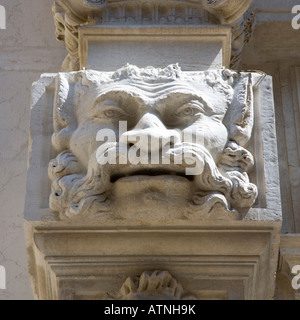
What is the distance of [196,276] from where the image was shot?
12.6 ft

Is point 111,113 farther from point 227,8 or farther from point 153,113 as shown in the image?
point 227,8

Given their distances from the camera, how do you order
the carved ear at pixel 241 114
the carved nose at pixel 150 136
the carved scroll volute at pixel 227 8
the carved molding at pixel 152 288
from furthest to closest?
the carved scroll volute at pixel 227 8
the carved ear at pixel 241 114
the carved molding at pixel 152 288
the carved nose at pixel 150 136

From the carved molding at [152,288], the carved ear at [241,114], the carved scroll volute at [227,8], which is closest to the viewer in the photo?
the carved molding at [152,288]

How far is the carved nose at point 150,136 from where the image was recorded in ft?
11.9

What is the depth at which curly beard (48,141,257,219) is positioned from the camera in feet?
12.0

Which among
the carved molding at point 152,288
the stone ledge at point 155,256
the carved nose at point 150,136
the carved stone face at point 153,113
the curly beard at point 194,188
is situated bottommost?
the carved molding at point 152,288

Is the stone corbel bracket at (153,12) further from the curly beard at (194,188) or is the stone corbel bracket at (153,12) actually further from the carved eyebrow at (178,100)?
the curly beard at (194,188)

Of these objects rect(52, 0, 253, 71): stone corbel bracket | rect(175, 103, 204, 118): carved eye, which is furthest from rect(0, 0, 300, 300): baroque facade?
rect(52, 0, 253, 71): stone corbel bracket

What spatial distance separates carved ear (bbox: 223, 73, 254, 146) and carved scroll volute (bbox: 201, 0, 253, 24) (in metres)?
0.43

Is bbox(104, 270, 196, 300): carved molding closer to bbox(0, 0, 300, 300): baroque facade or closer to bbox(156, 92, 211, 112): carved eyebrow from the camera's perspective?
bbox(0, 0, 300, 300): baroque facade

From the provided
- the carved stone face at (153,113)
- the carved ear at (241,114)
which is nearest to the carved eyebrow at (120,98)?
the carved stone face at (153,113)

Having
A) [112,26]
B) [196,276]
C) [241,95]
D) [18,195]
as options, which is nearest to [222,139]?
[241,95]

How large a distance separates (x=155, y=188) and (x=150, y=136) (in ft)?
0.56

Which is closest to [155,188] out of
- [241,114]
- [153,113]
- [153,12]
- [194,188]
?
[194,188]
